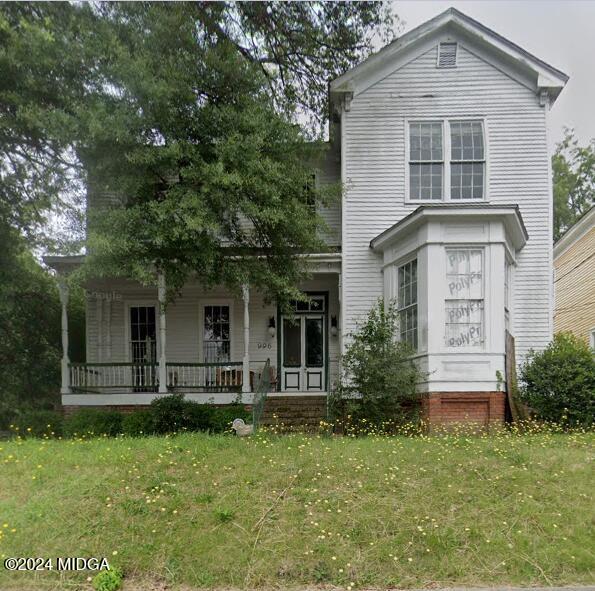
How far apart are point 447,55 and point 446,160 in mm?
2745

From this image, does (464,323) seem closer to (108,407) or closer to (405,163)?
(405,163)

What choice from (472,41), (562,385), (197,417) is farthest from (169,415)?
(472,41)

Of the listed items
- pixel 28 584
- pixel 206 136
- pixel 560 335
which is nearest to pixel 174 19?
pixel 206 136

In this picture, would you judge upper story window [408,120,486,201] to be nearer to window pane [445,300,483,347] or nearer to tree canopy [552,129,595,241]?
window pane [445,300,483,347]

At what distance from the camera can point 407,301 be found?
11.6 m

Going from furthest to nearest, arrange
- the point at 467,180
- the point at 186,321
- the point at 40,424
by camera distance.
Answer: the point at 186,321 < the point at 467,180 < the point at 40,424

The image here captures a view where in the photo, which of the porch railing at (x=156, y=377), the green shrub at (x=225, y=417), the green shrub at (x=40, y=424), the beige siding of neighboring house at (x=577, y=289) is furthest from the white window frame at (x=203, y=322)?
the beige siding of neighboring house at (x=577, y=289)

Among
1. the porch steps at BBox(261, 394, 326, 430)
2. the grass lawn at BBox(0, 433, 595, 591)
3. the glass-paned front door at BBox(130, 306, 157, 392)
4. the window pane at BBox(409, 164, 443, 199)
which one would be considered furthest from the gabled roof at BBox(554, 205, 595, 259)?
the glass-paned front door at BBox(130, 306, 157, 392)

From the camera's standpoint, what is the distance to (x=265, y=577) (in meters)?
4.56

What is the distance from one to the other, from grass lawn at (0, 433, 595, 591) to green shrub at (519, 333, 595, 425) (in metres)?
3.26

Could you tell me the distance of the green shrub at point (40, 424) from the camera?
11.2m

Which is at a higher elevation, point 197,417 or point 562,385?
point 562,385

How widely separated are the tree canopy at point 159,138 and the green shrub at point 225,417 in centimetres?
305

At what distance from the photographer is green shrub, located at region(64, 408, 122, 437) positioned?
10.8 m
